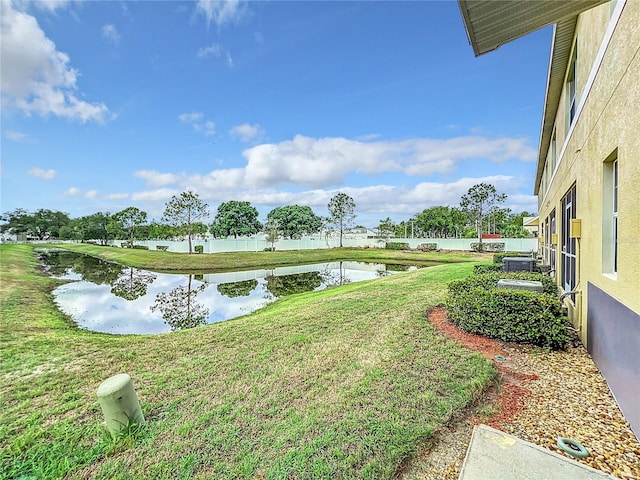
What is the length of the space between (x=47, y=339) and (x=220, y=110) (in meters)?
15.7

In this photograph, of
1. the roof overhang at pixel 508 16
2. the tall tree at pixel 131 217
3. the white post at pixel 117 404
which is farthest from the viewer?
the tall tree at pixel 131 217

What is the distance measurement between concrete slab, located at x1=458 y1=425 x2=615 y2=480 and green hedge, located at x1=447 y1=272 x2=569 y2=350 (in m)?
2.46

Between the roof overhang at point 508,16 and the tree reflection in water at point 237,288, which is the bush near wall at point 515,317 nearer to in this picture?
the roof overhang at point 508,16

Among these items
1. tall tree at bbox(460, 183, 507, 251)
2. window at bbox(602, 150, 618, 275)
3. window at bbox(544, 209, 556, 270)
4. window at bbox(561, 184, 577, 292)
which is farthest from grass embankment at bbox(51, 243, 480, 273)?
window at bbox(602, 150, 618, 275)

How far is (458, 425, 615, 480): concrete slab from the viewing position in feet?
6.11

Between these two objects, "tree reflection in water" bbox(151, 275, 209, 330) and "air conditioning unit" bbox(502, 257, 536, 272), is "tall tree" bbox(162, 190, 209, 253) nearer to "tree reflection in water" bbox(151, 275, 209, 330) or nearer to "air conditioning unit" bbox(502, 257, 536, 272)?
"tree reflection in water" bbox(151, 275, 209, 330)

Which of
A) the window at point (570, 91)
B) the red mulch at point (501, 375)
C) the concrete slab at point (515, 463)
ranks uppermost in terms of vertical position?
the window at point (570, 91)

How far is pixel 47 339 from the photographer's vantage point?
5727 mm

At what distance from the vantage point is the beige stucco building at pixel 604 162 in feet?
5.98

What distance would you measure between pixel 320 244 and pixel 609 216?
108ft

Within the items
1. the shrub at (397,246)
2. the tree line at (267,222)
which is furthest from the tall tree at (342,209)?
the shrub at (397,246)

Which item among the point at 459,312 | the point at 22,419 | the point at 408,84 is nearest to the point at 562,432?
the point at 459,312

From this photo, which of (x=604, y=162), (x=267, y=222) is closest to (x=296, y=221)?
(x=267, y=222)

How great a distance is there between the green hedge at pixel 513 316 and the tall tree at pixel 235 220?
42.5 meters
